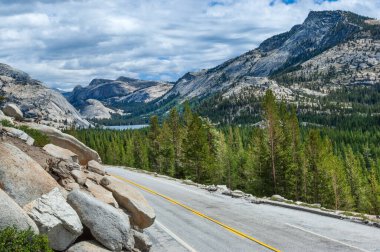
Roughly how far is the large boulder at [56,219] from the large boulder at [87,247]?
198 mm

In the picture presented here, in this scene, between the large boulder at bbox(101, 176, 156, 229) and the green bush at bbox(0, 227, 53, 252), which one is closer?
the green bush at bbox(0, 227, 53, 252)

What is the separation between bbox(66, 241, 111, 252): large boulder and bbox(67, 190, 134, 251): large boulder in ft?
0.63

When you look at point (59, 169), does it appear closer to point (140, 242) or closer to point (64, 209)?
point (64, 209)

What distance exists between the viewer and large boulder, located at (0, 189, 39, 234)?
396 inches

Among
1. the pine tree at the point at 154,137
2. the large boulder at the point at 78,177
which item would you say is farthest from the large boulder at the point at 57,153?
the pine tree at the point at 154,137

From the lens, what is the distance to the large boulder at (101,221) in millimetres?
12562

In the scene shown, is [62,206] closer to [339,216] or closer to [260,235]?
[260,235]

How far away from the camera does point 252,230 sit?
60.2ft

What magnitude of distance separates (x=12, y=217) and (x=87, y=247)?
2.75 m

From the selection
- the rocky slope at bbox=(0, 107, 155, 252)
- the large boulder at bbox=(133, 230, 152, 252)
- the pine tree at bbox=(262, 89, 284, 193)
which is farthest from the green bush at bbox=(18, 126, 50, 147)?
the pine tree at bbox=(262, 89, 284, 193)

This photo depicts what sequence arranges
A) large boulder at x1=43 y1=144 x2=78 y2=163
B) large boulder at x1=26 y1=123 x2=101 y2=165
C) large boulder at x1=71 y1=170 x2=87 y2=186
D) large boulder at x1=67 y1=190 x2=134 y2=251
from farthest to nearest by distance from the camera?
large boulder at x1=26 y1=123 x2=101 y2=165 < large boulder at x1=43 y1=144 x2=78 y2=163 < large boulder at x1=71 y1=170 x2=87 y2=186 < large boulder at x1=67 y1=190 x2=134 y2=251

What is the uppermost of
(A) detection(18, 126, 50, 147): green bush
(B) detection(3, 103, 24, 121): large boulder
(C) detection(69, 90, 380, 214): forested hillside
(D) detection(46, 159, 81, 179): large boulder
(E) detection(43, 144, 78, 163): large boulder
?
(B) detection(3, 103, 24, 121): large boulder

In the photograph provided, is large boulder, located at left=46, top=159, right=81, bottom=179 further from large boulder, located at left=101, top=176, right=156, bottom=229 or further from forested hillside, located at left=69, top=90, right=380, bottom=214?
forested hillside, located at left=69, top=90, right=380, bottom=214

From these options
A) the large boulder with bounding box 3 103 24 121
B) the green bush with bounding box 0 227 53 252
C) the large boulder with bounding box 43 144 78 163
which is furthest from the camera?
the large boulder with bounding box 3 103 24 121
